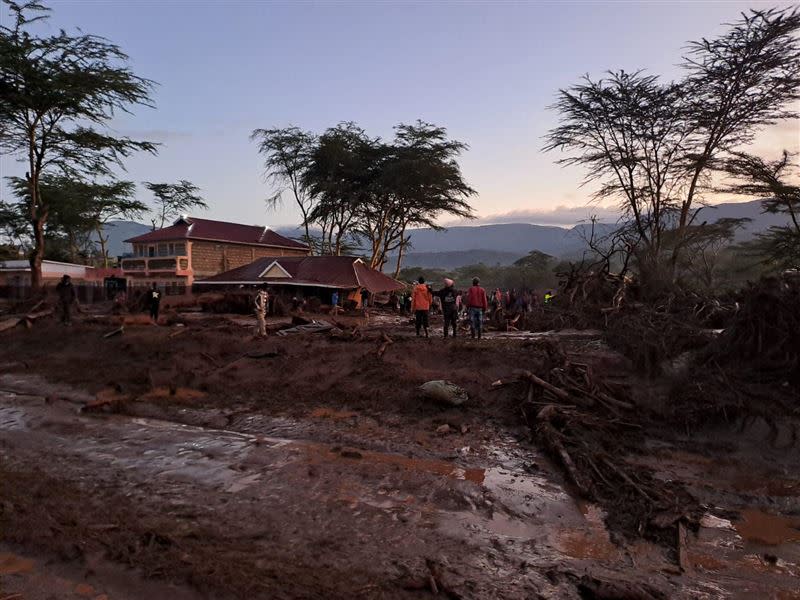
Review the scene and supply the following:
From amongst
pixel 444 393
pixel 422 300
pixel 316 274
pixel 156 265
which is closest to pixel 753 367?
pixel 444 393

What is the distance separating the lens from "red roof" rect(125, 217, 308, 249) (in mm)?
36688

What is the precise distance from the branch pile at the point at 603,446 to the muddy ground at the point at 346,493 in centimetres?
18

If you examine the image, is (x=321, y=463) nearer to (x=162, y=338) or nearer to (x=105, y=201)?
(x=162, y=338)

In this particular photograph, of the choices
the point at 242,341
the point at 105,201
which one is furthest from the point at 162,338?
the point at 105,201

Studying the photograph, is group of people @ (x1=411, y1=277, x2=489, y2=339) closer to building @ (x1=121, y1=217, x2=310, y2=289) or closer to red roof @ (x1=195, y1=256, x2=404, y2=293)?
red roof @ (x1=195, y1=256, x2=404, y2=293)

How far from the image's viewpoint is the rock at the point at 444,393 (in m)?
8.29

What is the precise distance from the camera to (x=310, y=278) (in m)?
29.0

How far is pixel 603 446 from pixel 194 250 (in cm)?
3408

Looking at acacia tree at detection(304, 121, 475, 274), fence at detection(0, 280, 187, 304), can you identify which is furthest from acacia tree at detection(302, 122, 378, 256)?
fence at detection(0, 280, 187, 304)

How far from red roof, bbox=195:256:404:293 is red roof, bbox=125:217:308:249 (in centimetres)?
651

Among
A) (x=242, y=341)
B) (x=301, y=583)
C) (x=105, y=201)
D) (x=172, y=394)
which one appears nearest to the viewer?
(x=301, y=583)

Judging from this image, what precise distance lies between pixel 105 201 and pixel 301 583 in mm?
42067

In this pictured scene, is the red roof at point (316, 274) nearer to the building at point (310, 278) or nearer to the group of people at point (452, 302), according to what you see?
the building at point (310, 278)

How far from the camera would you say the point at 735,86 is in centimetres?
1817
